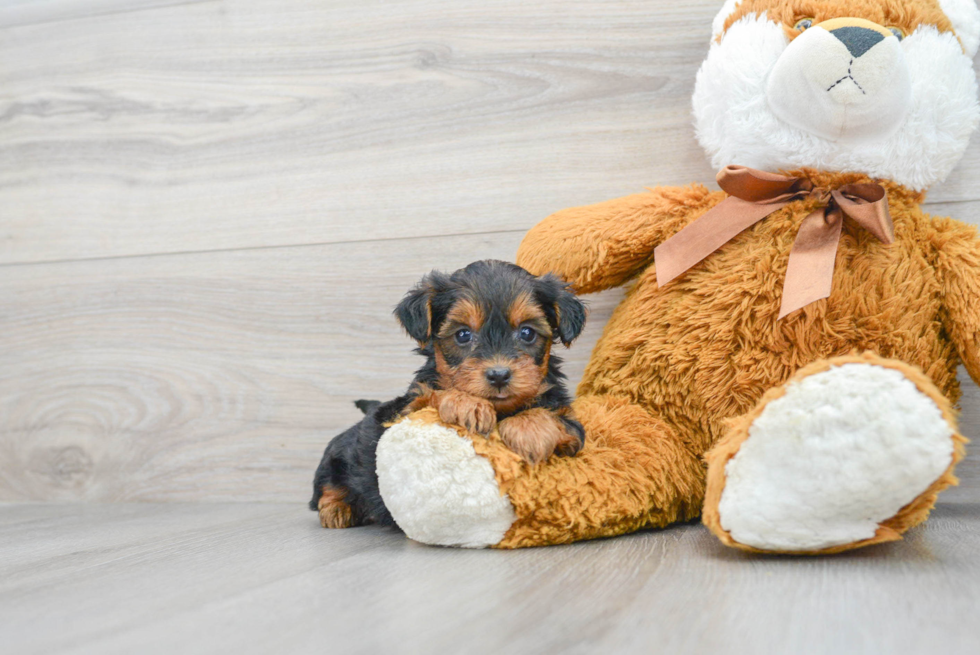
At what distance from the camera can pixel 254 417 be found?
2.14 metres

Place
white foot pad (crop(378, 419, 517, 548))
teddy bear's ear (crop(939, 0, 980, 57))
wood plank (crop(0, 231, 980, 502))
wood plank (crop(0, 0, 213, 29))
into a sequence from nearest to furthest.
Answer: white foot pad (crop(378, 419, 517, 548)) < teddy bear's ear (crop(939, 0, 980, 57)) < wood plank (crop(0, 231, 980, 502)) < wood plank (crop(0, 0, 213, 29))

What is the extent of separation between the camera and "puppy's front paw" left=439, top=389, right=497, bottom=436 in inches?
52.5

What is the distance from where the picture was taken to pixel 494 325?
140 cm

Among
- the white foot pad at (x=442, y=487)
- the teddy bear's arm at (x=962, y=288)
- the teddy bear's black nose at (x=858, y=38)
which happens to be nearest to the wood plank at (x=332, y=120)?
the teddy bear's arm at (x=962, y=288)

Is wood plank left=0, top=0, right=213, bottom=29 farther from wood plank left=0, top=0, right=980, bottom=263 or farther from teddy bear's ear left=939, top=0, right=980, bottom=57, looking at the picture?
teddy bear's ear left=939, top=0, right=980, bottom=57

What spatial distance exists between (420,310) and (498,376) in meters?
0.21

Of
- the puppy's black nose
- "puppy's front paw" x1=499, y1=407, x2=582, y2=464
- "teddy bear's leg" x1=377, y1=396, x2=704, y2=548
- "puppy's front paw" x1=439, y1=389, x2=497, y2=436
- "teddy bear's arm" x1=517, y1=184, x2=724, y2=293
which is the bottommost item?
"teddy bear's leg" x1=377, y1=396, x2=704, y2=548

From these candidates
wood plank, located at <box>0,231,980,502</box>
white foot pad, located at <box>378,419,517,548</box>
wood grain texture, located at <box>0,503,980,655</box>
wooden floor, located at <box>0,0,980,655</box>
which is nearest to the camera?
wood grain texture, located at <box>0,503,980,655</box>

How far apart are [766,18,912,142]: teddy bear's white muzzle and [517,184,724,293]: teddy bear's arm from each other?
26cm

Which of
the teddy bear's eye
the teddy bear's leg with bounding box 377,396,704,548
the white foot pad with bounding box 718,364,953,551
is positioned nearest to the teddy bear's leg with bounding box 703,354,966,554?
the white foot pad with bounding box 718,364,953,551

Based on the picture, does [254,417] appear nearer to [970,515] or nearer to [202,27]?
[202,27]

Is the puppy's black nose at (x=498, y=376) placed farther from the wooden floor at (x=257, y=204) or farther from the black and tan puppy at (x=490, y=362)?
the wooden floor at (x=257, y=204)

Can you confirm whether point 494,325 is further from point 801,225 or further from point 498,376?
point 801,225

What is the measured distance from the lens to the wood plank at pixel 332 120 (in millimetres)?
1931
